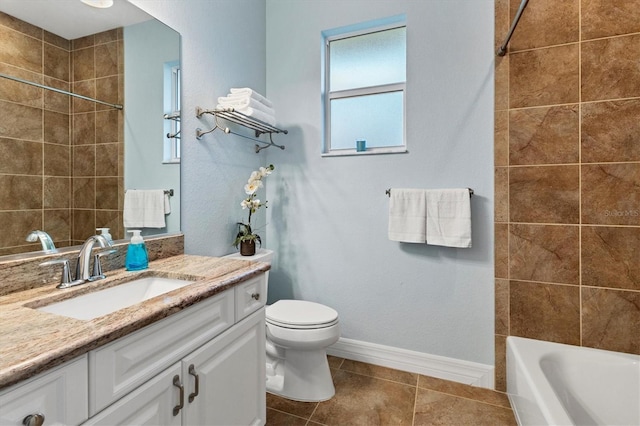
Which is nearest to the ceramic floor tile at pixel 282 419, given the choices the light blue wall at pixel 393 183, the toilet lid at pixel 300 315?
the toilet lid at pixel 300 315

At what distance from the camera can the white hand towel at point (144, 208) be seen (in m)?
1.38

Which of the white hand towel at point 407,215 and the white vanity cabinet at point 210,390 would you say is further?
the white hand towel at point 407,215

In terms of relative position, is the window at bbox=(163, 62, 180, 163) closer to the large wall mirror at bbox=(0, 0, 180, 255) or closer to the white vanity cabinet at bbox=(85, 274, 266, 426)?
the large wall mirror at bbox=(0, 0, 180, 255)

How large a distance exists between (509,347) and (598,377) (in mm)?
370

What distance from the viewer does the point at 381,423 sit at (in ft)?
5.06

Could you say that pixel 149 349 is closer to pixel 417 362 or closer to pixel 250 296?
pixel 250 296

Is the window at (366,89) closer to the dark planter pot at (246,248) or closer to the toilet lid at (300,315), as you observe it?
the dark planter pot at (246,248)

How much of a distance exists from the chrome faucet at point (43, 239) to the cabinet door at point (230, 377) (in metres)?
Result: 0.65

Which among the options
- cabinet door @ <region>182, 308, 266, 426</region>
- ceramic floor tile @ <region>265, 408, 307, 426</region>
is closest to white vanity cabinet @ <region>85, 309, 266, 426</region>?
cabinet door @ <region>182, 308, 266, 426</region>

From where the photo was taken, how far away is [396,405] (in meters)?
1.68

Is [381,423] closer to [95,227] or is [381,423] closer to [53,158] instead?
[95,227]

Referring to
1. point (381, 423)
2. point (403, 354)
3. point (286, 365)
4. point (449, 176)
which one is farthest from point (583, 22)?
point (286, 365)

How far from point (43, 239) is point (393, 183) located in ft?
5.72

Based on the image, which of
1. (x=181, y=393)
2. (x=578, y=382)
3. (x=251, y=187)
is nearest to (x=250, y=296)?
(x=181, y=393)
